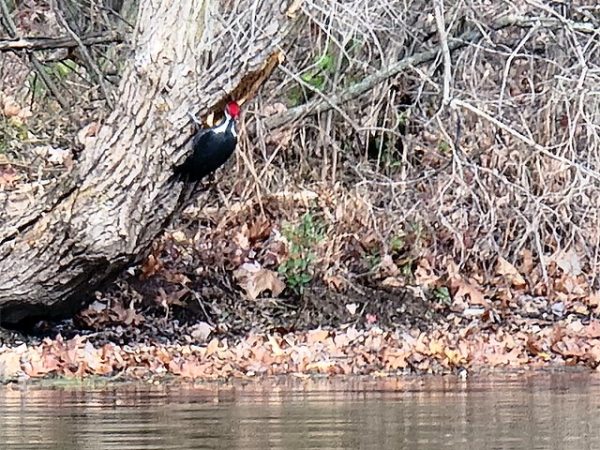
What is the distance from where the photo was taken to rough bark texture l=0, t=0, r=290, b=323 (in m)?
10.1

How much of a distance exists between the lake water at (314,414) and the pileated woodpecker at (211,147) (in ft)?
6.43

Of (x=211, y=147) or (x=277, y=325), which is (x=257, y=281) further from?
(x=211, y=147)

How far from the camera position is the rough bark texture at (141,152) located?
10078 millimetres

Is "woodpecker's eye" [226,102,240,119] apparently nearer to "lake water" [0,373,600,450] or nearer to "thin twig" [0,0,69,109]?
"lake water" [0,373,600,450]

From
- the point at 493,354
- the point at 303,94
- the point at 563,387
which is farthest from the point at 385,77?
the point at 563,387

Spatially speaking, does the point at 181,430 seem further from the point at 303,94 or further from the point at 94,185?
the point at 303,94

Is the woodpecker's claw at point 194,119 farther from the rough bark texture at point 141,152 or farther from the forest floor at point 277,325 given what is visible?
the forest floor at point 277,325

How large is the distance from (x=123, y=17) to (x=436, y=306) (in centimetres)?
353

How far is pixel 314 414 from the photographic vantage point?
6.74m

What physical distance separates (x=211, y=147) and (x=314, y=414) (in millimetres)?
3675

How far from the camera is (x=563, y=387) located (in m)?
8.16

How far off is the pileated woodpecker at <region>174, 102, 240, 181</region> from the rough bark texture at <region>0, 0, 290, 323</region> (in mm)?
96

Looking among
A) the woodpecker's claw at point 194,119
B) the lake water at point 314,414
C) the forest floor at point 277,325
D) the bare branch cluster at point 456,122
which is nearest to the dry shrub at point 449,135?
the bare branch cluster at point 456,122

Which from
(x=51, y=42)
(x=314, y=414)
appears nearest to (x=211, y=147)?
(x=51, y=42)
